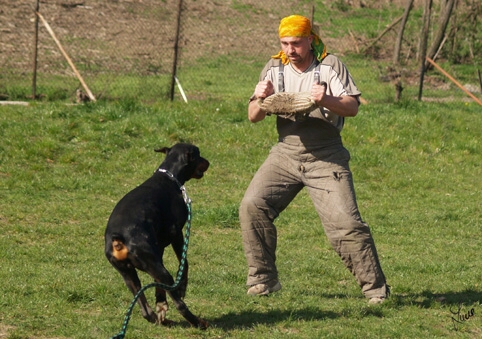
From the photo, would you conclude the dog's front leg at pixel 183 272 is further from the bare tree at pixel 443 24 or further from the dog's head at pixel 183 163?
the bare tree at pixel 443 24

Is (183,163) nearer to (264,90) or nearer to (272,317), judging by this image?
(264,90)

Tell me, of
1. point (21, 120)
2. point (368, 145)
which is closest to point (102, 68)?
point (21, 120)

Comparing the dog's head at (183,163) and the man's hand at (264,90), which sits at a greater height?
the man's hand at (264,90)

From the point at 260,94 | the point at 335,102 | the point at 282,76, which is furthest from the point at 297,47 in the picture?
the point at 335,102

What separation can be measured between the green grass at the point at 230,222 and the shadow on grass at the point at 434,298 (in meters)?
0.02

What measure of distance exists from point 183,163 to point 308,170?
1.02 meters

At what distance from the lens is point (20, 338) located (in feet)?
18.6

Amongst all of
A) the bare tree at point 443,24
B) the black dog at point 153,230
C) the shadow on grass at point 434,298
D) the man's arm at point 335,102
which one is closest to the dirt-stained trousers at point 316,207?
the shadow on grass at point 434,298

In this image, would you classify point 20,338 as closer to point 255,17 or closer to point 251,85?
point 251,85

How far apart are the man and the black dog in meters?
0.72

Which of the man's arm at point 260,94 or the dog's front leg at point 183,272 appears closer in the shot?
the dog's front leg at point 183,272

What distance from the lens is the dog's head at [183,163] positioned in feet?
21.5

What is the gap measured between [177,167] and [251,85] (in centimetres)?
1152

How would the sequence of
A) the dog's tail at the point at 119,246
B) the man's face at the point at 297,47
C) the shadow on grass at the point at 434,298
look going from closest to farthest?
1. the dog's tail at the point at 119,246
2. the man's face at the point at 297,47
3. the shadow on grass at the point at 434,298
